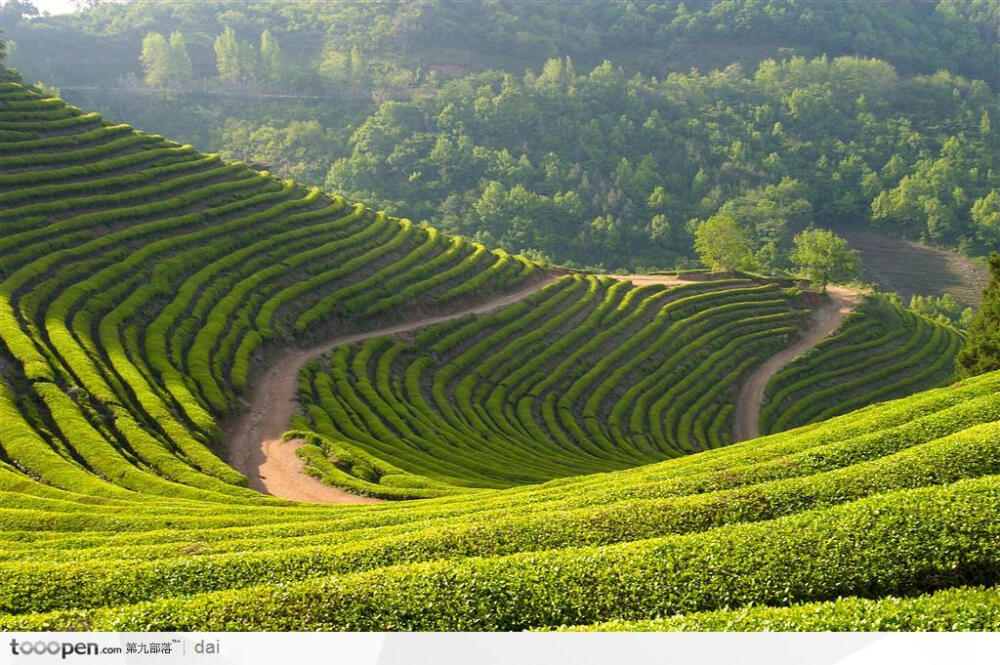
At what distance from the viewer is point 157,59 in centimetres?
19175

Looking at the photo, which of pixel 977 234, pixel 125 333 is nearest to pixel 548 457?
pixel 125 333

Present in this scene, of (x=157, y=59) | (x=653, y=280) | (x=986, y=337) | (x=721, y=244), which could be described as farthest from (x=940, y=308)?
(x=157, y=59)

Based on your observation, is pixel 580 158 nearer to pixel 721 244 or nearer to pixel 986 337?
pixel 721 244

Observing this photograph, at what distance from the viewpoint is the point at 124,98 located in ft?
595

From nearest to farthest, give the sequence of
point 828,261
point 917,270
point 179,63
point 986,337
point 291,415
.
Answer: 1. point 986,337
2. point 291,415
3. point 828,261
4. point 917,270
5. point 179,63

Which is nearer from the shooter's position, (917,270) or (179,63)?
(917,270)

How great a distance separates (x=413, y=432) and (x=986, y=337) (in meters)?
32.1

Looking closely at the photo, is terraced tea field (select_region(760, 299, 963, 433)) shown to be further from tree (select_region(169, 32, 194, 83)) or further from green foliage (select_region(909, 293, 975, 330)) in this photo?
tree (select_region(169, 32, 194, 83))

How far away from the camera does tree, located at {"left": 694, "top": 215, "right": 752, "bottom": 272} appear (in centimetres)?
9331

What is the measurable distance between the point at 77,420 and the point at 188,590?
20182mm

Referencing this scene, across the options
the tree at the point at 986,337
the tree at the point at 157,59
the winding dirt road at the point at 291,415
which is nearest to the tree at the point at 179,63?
the tree at the point at 157,59
